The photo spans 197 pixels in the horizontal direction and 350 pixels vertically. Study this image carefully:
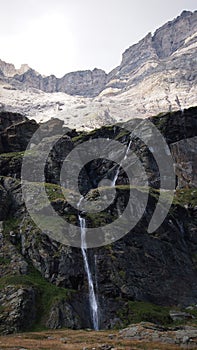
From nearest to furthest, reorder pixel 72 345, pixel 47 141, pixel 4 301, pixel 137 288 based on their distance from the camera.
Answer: pixel 72 345
pixel 4 301
pixel 137 288
pixel 47 141

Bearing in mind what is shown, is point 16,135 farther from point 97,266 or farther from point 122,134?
point 97,266

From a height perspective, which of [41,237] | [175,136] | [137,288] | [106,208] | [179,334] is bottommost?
[179,334]

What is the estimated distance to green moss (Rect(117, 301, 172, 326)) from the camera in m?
59.1

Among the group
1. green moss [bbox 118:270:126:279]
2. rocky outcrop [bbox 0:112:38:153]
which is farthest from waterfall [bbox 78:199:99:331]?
rocky outcrop [bbox 0:112:38:153]

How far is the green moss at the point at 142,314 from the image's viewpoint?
59062 mm

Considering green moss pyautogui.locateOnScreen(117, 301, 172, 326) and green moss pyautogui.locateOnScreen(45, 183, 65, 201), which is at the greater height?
green moss pyautogui.locateOnScreen(45, 183, 65, 201)

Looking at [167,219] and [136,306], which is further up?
→ [167,219]

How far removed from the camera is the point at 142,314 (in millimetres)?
59938

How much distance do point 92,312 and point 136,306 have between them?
23.9 ft

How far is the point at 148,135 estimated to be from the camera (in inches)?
4961

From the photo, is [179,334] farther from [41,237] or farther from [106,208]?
[106,208]

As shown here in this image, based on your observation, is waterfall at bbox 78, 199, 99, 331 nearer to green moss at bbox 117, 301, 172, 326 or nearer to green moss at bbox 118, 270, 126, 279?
green moss at bbox 117, 301, 172, 326

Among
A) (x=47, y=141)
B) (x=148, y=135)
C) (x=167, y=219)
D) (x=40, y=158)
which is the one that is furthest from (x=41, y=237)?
(x=148, y=135)

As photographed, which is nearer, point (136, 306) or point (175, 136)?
point (136, 306)
